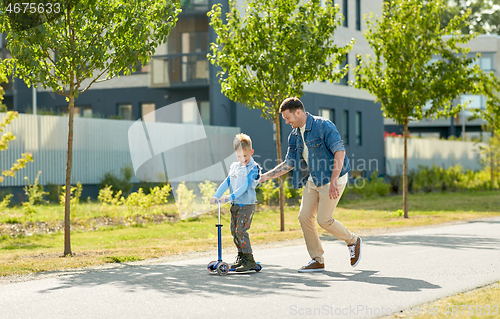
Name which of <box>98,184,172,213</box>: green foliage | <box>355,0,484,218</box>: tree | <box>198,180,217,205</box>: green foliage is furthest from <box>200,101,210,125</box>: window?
<box>98,184,172,213</box>: green foliage

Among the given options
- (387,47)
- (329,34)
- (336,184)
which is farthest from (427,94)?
(336,184)

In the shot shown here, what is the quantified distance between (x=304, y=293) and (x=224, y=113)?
72.4ft

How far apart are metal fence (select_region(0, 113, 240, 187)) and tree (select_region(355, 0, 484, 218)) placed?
10.7 m

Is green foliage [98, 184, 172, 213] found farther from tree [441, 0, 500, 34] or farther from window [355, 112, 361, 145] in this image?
tree [441, 0, 500, 34]

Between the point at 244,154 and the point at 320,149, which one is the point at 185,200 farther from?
the point at 320,149

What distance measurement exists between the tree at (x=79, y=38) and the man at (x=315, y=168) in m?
3.53

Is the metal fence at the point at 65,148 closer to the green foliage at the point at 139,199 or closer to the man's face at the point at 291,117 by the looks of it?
the green foliage at the point at 139,199

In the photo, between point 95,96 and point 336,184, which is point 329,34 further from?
point 95,96

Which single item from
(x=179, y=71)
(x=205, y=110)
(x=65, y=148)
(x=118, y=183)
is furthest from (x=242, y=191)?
(x=205, y=110)

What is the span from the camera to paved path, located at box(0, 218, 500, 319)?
209 inches

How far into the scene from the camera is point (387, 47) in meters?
16.0

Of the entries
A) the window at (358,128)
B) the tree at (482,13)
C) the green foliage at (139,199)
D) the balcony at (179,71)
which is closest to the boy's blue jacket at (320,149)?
the green foliage at (139,199)

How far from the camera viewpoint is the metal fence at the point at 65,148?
65.7 feet

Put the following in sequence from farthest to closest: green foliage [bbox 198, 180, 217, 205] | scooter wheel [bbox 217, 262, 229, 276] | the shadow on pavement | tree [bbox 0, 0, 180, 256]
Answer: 1. green foliage [bbox 198, 180, 217, 205]
2. tree [bbox 0, 0, 180, 256]
3. scooter wheel [bbox 217, 262, 229, 276]
4. the shadow on pavement
